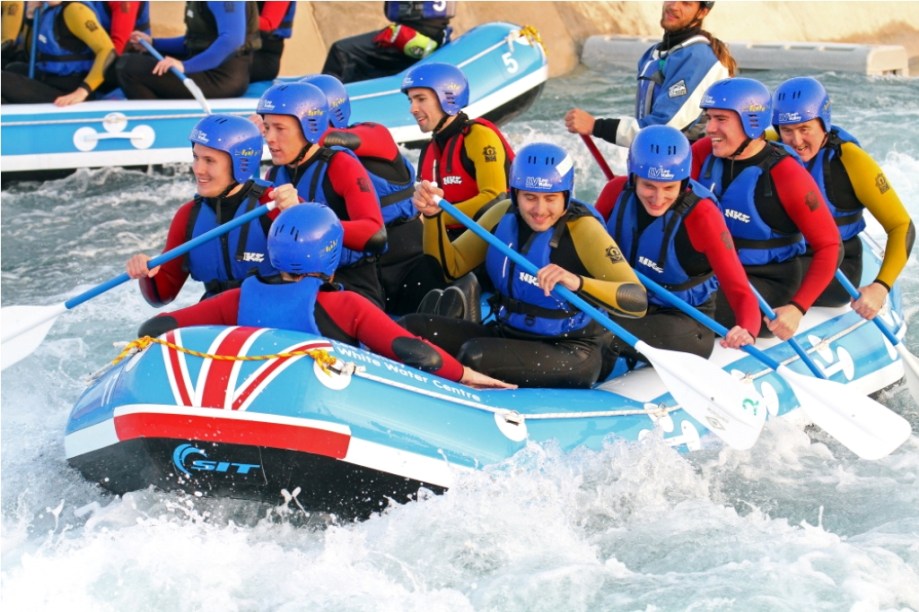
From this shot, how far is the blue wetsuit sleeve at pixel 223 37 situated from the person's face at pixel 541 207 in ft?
13.3

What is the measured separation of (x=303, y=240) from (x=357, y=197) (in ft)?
2.84

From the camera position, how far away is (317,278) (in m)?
3.97

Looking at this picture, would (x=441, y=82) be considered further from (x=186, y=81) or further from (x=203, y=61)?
(x=203, y=61)

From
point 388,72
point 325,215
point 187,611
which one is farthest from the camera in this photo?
point 388,72

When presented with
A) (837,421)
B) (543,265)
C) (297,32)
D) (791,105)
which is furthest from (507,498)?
(297,32)

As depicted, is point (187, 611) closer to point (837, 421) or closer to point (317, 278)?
point (317, 278)

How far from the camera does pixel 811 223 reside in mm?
4812

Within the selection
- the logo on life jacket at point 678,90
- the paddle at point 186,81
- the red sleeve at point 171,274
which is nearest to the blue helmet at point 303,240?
the red sleeve at point 171,274

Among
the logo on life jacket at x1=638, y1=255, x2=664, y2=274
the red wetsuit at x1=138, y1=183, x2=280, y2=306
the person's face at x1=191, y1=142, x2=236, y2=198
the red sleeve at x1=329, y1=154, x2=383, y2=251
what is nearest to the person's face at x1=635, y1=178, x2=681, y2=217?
the logo on life jacket at x1=638, y1=255, x2=664, y2=274

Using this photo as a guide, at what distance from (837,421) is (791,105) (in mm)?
1301

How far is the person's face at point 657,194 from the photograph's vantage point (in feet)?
14.7

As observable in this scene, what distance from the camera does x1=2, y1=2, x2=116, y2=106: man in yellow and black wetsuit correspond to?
7738 mm

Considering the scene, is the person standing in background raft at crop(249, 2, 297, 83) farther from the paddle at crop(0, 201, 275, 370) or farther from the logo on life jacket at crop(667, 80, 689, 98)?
the paddle at crop(0, 201, 275, 370)

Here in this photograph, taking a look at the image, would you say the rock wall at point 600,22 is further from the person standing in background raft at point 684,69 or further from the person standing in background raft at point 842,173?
the person standing in background raft at point 842,173
